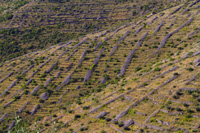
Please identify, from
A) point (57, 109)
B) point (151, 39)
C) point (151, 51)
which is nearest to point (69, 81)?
point (57, 109)

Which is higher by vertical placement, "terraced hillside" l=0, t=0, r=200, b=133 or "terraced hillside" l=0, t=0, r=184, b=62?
"terraced hillside" l=0, t=0, r=184, b=62

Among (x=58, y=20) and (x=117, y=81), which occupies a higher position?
(x=58, y=20)

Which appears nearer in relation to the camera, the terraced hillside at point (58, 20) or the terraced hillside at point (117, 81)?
the terraced hillside at point (117, 81)

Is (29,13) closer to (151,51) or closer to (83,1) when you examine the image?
(83,1)

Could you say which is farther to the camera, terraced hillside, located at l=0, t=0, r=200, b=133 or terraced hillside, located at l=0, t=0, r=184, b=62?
terraced hillside, located at l=0, t=0, r=184, b=62
